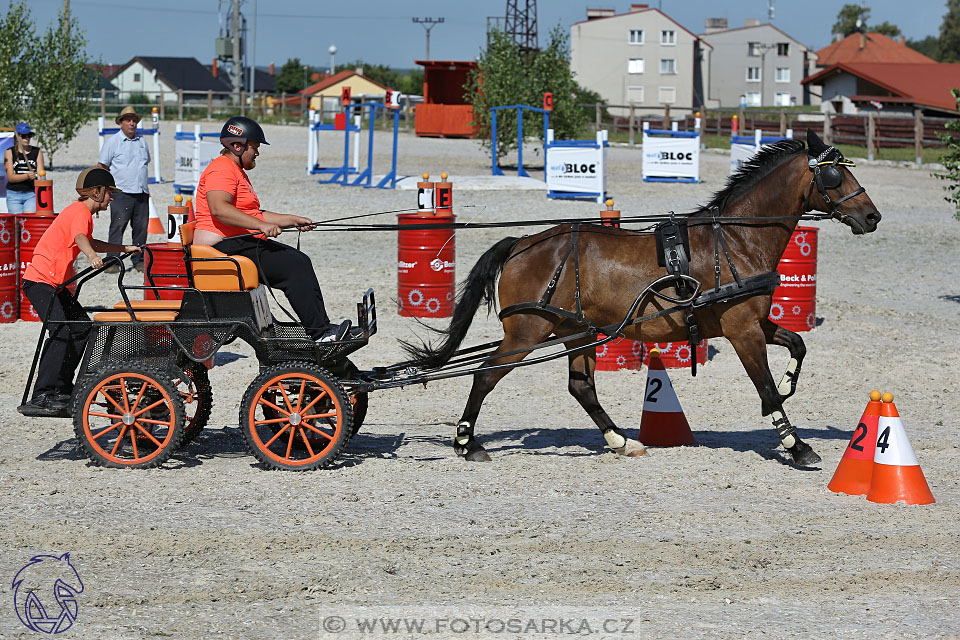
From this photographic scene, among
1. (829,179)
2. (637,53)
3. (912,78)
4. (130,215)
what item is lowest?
(130,215)

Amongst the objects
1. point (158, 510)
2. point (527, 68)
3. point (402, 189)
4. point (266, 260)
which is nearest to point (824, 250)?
point (402, 189)

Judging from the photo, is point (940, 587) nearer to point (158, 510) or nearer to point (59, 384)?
point (158, 510)

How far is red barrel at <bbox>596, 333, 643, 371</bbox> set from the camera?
10.4 meters

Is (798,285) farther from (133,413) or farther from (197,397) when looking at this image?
(133,413)

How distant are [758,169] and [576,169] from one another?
16144mm

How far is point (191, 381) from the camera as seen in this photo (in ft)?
24.1

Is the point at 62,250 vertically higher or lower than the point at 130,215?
lower

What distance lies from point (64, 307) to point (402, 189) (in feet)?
56.9

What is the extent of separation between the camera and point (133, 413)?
7000mm

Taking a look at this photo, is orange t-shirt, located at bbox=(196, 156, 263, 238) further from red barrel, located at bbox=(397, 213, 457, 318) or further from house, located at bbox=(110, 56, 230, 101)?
house, located at bbox=(110, 56, 230, 101)

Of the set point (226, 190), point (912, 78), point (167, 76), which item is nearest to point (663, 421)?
point (226, 190)

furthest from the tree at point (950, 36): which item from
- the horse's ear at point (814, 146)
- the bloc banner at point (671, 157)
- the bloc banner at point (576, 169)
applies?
the horse's ear at point (814, 146)

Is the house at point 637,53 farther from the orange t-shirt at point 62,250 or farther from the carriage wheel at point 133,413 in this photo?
the carriage wheel at point 133,413

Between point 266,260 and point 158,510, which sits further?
point 266,260
